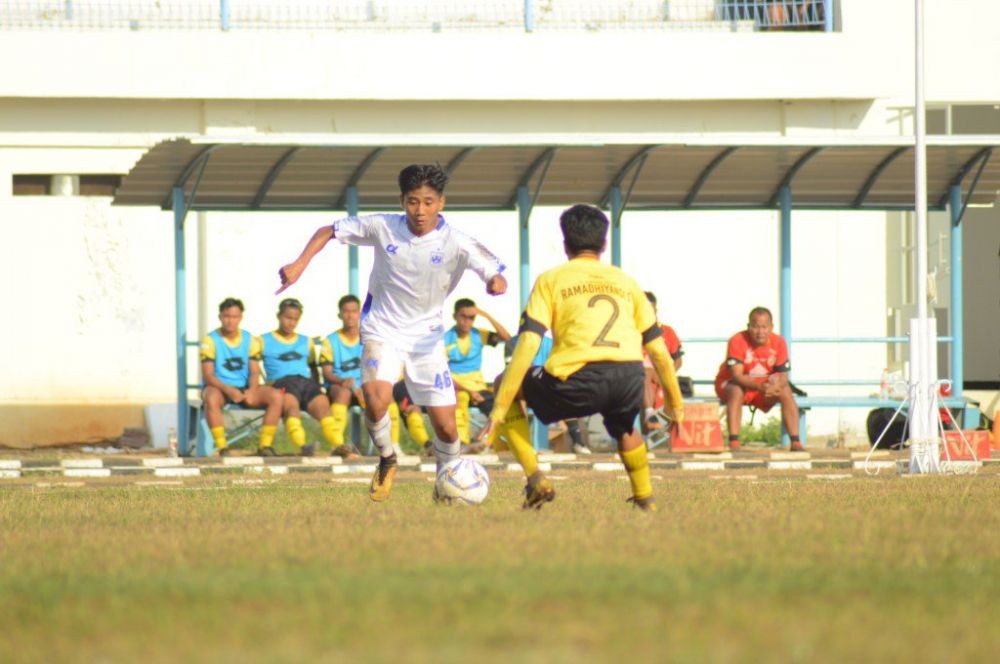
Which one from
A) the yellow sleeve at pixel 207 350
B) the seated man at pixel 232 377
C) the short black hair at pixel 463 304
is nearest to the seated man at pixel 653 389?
the short black hair at pixel 463 304

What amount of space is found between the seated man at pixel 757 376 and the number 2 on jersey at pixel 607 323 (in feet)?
26.6

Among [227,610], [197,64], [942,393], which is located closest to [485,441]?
[227,610]

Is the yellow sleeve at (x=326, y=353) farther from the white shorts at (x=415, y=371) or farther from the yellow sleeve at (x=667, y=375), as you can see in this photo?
the yellow sleeve at (x=667, y=375)

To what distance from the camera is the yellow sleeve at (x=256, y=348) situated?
53.9 ft

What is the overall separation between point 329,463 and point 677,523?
7333mm

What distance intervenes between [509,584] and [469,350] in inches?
456

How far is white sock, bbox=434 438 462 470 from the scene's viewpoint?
9484 millimetres

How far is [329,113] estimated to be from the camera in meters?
20.9

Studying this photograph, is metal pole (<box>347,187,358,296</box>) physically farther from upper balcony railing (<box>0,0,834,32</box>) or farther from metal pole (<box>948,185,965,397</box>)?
metal pole (<box>948,185,965,397</box>)

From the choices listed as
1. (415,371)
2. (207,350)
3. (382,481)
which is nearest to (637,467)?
(415,371)

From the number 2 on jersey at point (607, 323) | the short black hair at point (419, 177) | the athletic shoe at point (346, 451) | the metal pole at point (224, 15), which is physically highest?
the metal pole at point (224, 15)

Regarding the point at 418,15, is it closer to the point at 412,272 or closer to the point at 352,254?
the point at 352,254

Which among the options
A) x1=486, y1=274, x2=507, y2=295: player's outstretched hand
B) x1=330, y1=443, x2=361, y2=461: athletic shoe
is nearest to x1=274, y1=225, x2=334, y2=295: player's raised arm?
x1=486, y1=274, x2=507, y2=295: player's outstretched hand

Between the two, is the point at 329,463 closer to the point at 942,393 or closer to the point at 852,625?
the point at 942,393
